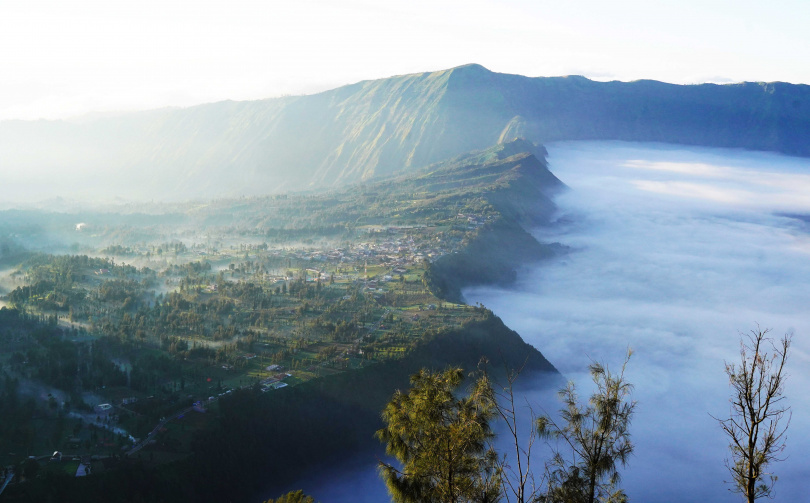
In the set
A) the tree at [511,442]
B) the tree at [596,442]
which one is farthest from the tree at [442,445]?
the tree at [596,442]

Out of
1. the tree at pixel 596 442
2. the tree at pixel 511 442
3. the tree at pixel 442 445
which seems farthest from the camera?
the tree at pixel 596 442

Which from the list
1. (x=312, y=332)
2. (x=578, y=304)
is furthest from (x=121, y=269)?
(x=578, y=304)

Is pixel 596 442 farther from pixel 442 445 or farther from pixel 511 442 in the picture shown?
pixel 511 442

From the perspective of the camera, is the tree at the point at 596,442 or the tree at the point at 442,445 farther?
the tree at the point at 596,442

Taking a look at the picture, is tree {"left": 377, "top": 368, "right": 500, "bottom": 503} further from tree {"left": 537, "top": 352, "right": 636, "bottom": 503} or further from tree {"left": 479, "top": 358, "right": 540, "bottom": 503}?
tree {"left": 537, "top": 352, "right": 636, "bottom": 503}

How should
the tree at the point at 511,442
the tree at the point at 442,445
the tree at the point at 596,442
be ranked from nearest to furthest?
the tree at the point at 511,442, the tree at the point at 442,445, the tree at the point at 596,442

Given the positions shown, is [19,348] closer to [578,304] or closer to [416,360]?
[416,360]

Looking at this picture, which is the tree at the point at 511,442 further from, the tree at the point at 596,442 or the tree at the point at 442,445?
the tree at the point at 596,442
